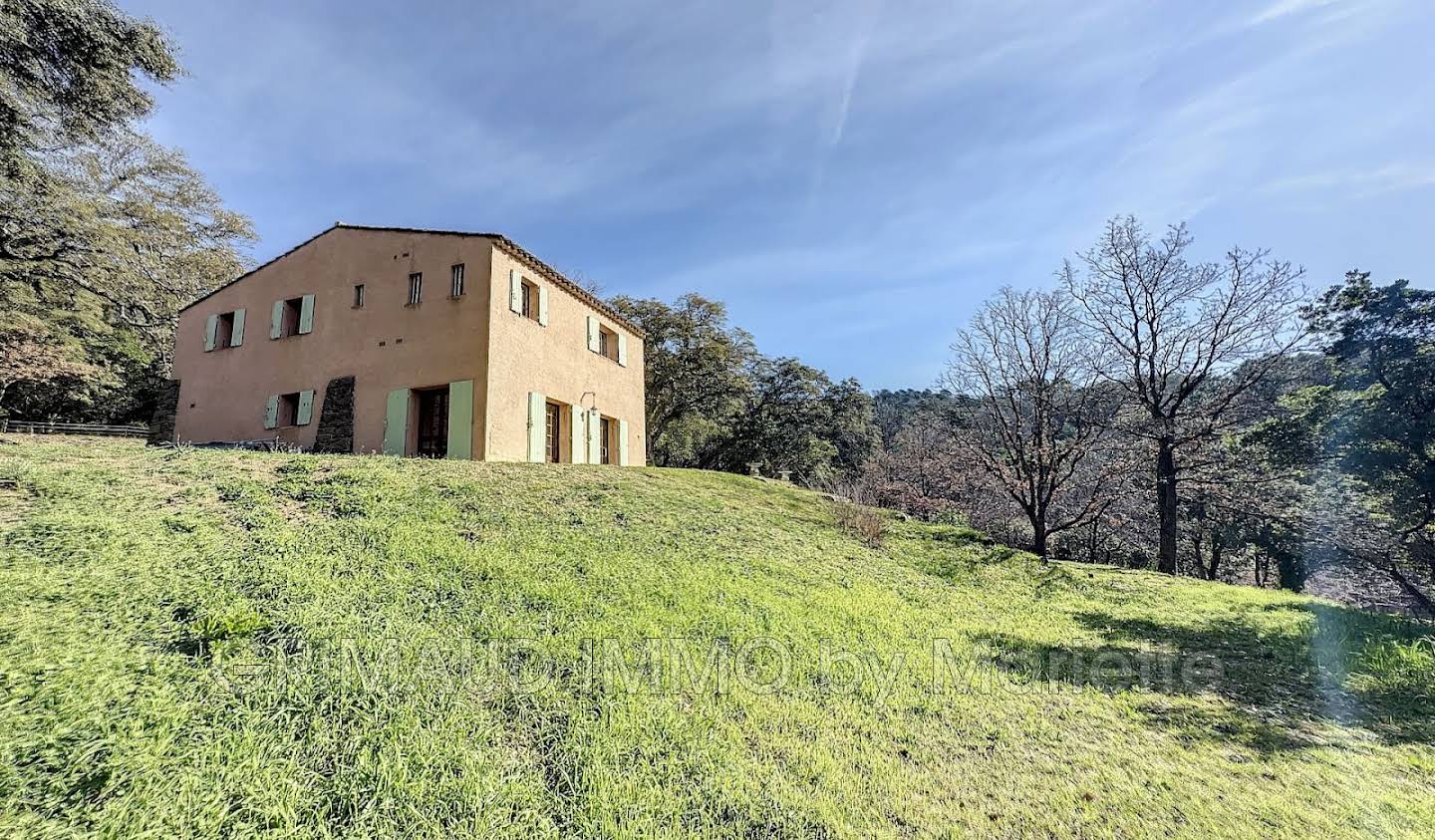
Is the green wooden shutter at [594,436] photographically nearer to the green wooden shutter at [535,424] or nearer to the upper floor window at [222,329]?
the green wooden shutter at [535,424]

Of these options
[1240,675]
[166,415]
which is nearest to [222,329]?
[166,415]

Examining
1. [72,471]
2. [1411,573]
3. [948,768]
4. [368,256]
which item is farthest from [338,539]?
[1411,573]

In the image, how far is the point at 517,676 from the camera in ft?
10.5

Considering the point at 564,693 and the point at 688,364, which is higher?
the point at 688,364

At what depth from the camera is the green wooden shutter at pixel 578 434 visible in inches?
534

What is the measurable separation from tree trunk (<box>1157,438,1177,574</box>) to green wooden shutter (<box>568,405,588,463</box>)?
1362cm

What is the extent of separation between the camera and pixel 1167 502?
13.0 m

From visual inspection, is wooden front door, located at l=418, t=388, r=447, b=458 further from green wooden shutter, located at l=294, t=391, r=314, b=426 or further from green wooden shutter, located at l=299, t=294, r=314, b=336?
green wooden shutter, located at l=299, t=294, r=314, b=336

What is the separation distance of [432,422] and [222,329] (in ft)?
26.2

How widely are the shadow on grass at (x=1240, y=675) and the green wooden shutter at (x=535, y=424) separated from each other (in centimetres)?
963

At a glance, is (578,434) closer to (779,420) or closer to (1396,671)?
(1396,671)

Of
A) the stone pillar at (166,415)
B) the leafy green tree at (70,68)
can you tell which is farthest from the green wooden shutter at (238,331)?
the leafy green tree at (70,68)

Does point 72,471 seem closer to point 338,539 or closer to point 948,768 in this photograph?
point 338,539

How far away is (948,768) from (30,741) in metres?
4.08
